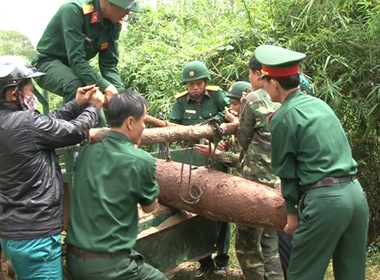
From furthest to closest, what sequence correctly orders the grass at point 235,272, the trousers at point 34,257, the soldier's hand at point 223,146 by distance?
the grass at point 235,272 → the soldier's hand at point 223,146 → the trousers at point 34,257

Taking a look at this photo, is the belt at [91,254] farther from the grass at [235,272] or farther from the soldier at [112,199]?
the grass at [235,272]

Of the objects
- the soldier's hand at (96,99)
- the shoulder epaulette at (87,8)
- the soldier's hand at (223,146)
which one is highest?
the shoulder epaulette at (87,8)

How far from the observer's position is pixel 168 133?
3.21 m

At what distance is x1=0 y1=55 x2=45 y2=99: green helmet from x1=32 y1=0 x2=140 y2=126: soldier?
31.9 inches

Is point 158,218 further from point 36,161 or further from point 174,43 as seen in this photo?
point 174,43

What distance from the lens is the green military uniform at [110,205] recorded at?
8.38ft

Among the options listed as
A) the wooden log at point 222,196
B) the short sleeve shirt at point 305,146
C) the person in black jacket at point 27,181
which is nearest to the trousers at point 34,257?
the person in black jacket at point 27,181

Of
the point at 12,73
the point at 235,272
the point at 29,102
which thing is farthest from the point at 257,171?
the point at 12,73

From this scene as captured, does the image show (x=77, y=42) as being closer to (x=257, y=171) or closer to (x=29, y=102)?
(x=29, y=102)

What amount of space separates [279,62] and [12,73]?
145 centimetres

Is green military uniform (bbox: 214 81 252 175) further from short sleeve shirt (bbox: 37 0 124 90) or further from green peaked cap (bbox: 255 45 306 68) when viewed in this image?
green peaked cap (bbox: 255 45 306 68)

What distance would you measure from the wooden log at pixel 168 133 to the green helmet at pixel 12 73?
48 centimetres

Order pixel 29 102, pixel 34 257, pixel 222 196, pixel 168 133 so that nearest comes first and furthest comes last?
pixel 34 257, pixel 29 102, pixel 168 133, pixel 222 196

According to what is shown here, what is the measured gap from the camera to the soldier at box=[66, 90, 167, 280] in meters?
2.55
